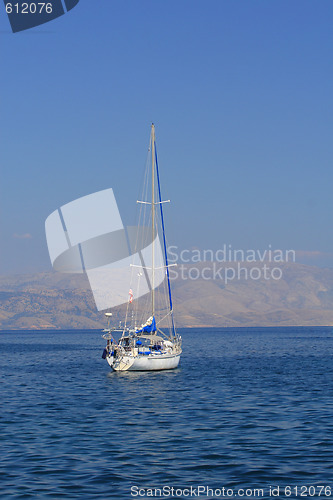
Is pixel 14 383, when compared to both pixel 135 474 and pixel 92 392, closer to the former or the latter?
pixel 92 392

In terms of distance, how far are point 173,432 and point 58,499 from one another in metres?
12.5

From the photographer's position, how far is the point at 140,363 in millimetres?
63625

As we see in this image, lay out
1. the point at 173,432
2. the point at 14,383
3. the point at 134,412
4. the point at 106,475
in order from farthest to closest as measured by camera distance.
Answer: the point at 14,383, the point at 134,412, the point at 173,432, the point at 106,475

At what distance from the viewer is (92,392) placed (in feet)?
168

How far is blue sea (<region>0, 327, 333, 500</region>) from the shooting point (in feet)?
75.6

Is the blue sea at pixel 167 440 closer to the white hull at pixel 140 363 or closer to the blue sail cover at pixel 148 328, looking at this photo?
the white hull at pixel 140 363

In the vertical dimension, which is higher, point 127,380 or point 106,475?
point 106,475

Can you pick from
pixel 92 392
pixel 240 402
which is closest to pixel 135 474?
pixel 240 402

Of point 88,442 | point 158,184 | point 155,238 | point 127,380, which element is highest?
point 158,184

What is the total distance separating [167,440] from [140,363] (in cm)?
3259

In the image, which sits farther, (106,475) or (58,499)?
(106,475)

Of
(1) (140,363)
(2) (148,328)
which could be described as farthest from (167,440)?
(2) (148,328)

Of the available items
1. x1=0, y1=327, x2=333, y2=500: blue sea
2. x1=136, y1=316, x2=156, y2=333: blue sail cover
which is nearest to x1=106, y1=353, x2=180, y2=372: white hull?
x1=136, y1=316, x2=156, y2=333: blue sail cover

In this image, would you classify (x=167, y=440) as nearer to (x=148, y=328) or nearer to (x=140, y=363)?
(x=140, y=363)
